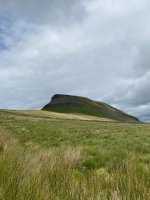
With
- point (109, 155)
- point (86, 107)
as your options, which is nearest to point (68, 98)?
point (86, 107)

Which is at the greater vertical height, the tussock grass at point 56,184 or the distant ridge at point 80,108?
the distant ridge at point 80,108

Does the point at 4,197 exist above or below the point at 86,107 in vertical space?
below

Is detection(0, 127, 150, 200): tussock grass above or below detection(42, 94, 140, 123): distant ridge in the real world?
below

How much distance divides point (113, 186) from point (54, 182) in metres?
Result: 0.94

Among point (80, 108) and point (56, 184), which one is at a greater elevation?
point (80, 108)

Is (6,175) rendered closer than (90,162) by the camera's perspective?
Yes

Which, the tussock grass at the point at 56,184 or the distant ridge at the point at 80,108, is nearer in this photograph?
the tussock grass at the point at 56,184

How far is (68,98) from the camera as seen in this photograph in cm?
19888

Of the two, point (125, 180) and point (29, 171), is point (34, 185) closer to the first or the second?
point (29, 171)

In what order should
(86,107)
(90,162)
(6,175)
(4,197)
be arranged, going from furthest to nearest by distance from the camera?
(86,107) → (90,162) → (6,175) → (4,197)

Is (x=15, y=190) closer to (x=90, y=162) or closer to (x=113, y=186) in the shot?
(x=113, y=186)

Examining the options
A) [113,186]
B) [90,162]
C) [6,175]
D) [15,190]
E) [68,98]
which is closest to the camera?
[15,190]

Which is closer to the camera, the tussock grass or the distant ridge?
the tussock grass

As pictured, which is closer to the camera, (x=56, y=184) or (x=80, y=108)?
(x=56, y=184)
